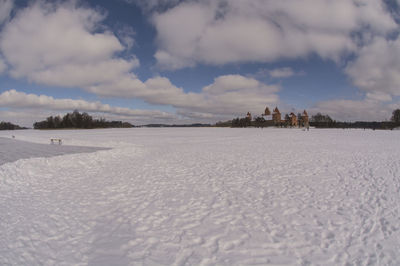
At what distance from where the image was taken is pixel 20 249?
16.0ft

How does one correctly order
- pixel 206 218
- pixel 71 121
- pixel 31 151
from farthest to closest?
1. pixel 71 121
2. pixel 31 151
3. pixel 206 218

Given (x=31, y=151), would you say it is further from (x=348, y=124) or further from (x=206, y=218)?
(x=348, y=124)

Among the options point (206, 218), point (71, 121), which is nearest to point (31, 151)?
point (206, 218)

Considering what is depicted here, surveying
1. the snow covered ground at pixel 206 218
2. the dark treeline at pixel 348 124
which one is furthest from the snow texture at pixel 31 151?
the dark treeline at pixel 348 124

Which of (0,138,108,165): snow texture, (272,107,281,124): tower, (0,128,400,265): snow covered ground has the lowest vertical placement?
(0,128,400,265): snow covered ground

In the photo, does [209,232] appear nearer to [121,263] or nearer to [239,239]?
[239,239]

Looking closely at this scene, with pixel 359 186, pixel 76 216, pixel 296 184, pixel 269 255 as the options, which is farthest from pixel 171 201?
pixel 359 186

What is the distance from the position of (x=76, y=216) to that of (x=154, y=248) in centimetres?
314

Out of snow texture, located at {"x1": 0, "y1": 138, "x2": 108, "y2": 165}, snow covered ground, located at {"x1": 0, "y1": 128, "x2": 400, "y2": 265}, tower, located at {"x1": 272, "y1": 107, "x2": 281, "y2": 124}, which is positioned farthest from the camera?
tower, located at {"x1": 272, "y1": 107, "x2": 281, "y2": 124}

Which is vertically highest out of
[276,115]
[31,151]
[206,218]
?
[276,115]

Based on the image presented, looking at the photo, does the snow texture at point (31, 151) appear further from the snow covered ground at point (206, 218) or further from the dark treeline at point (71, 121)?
the dark treeline at point (71, 121)

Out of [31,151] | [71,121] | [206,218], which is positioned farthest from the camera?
[71,121]

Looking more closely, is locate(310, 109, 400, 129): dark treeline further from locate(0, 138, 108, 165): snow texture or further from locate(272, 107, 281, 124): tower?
locate(0, 138, 108, 165): snow texture

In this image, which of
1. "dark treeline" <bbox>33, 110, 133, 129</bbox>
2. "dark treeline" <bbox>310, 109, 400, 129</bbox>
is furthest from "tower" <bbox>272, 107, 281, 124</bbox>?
"dark treeline" <bbox>33, 110, 133, 129</bbox>
